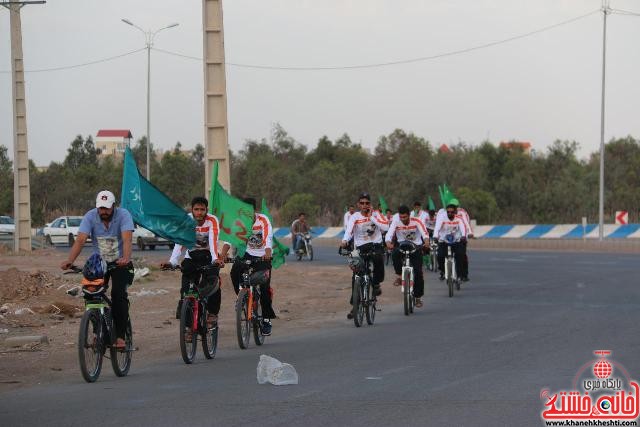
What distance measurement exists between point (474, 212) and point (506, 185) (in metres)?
7.27

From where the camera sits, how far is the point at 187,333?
13312mm

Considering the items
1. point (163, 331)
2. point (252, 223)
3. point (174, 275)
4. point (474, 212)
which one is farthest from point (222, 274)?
point (474, 212)

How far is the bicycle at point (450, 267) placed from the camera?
24359mm

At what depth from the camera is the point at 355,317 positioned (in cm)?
1762

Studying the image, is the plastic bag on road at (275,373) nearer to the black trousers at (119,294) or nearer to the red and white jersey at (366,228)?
the black trousers at (119,294)

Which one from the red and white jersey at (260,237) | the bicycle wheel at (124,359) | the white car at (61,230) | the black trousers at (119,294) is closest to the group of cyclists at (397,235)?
the red and white jersey at (260,237)

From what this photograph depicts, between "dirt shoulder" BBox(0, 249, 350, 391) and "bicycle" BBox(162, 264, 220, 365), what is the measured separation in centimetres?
80

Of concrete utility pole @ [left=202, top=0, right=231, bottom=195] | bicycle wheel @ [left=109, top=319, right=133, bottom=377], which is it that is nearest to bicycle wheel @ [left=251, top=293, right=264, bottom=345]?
bicycle wheel @ [left=109, top=319, right=133, bottom=377]

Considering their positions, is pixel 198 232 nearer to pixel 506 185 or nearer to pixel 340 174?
pixel 506 185

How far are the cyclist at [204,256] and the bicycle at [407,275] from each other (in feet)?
20.5

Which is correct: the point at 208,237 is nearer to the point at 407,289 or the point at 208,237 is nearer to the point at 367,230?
the point at 367,230

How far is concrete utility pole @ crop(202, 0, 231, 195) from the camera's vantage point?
24891mm

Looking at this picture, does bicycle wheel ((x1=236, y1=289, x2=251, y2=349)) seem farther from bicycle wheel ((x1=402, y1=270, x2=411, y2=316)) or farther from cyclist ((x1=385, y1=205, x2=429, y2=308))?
cyclist ((x1=385, y1=205, x2=429, y2=308))

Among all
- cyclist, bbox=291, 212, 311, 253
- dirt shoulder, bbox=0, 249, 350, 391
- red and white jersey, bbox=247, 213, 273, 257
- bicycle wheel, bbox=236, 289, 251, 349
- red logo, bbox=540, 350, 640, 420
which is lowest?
dirt shoulder, bbox=0, 249, 350, 391
